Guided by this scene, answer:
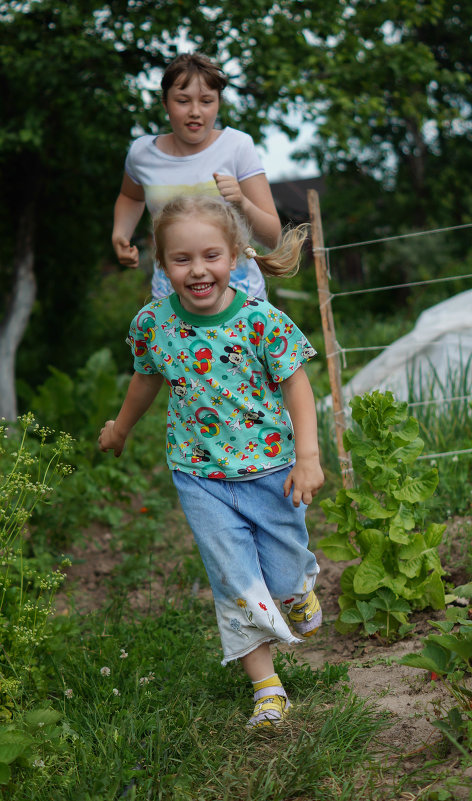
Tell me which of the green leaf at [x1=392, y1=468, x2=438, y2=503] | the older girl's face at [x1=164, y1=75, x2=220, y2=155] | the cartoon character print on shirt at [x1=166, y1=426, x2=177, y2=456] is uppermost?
the older girl's face at [x1=164, y1=75, x2=220, y2=155]

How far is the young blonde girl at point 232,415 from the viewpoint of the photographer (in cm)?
221

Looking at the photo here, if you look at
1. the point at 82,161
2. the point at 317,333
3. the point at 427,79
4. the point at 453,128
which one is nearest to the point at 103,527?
the point at 82,161

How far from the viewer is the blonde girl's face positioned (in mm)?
2188

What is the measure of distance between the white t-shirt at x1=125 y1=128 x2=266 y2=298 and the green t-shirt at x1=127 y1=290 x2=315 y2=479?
54cm

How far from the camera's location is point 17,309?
7.21 metres

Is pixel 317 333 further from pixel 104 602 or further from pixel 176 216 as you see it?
pixel 176 216

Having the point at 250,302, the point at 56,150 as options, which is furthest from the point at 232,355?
the point at 56,150

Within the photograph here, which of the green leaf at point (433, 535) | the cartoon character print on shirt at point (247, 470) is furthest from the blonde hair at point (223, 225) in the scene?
the green leaf at point (433, 535)

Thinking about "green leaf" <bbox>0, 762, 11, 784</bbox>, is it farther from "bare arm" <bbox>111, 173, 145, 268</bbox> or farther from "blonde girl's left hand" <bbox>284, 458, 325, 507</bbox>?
"bare arm" <bbox>111, 173, 145, 268</bbox>

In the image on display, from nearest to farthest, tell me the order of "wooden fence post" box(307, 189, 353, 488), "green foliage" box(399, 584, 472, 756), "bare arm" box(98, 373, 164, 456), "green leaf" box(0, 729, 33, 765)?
"green leaf" box(0, 729, 33, 765) < "green foliage" box(399, 584, 472, 756) < "bare arm" box(98, 373, 164, 456) < "wooden fence post" box(307, 189, 353, 488)

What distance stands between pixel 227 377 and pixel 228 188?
0.65 meters

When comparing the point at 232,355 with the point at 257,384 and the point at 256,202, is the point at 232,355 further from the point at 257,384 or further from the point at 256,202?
the point at 256,202

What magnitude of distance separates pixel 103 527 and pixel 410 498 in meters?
2.34

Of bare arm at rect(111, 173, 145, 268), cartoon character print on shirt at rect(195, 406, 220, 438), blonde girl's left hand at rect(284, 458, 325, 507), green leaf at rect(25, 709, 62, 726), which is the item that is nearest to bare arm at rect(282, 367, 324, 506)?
blonde girl's left hand at rect(284, 458, 325, 507)
